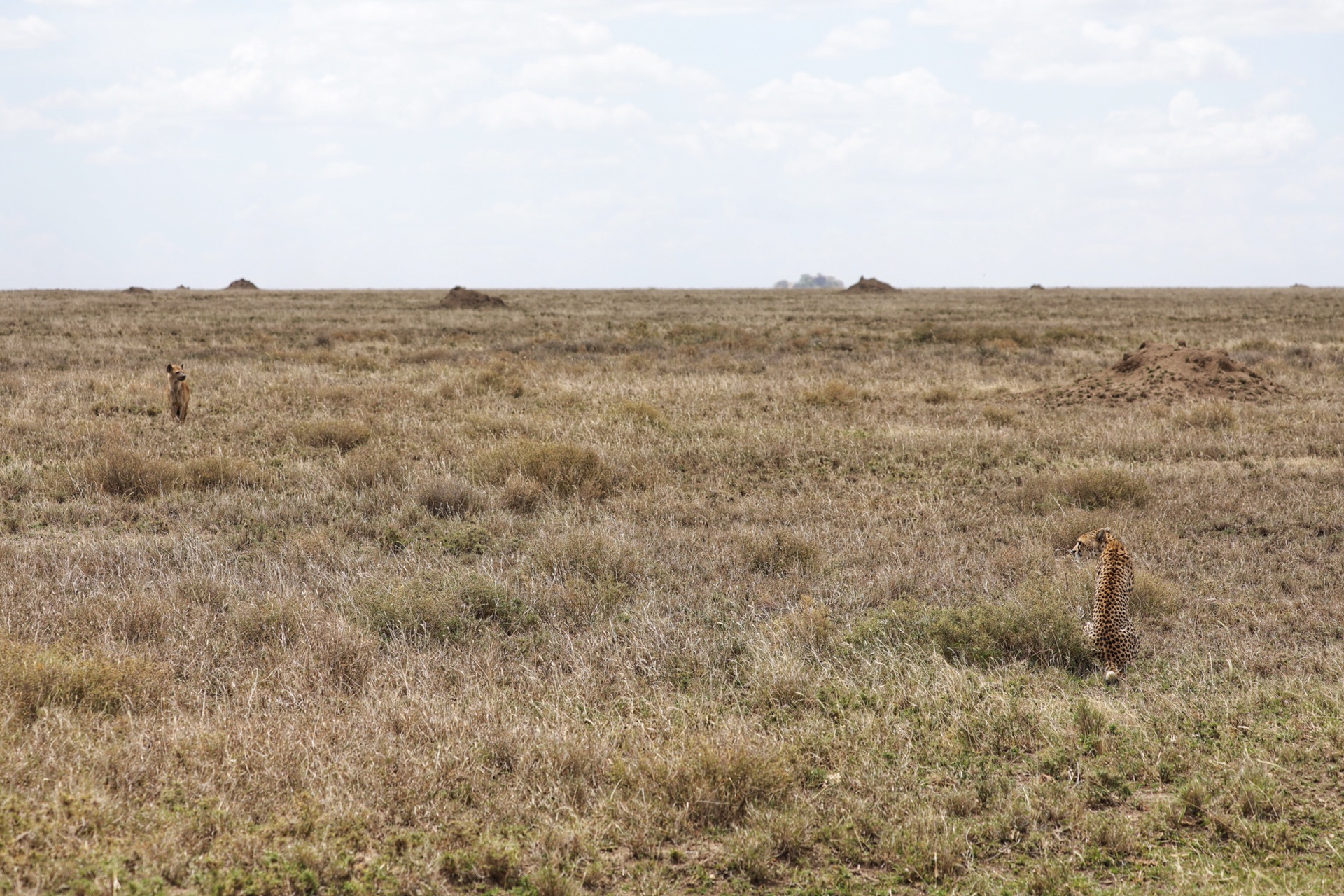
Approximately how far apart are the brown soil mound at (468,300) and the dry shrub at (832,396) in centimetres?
3619

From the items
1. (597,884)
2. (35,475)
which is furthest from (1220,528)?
(35,475)

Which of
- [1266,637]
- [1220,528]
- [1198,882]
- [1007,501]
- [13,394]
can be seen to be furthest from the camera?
[13,394]

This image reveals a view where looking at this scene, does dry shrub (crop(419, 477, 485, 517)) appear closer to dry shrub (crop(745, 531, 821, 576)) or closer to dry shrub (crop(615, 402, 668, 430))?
dry shrub (crop(745, 531, 821, 576))

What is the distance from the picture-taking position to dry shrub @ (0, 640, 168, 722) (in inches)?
176

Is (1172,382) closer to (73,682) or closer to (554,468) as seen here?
(554,468)

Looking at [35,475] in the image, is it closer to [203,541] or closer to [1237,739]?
[203,541]

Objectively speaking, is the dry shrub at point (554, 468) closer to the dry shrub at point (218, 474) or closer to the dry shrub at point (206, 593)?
the dry shrub at point (218, 474)

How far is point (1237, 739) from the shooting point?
440cm

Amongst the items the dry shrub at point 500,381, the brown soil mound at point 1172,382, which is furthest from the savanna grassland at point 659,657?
the dry shrub at point 500,381

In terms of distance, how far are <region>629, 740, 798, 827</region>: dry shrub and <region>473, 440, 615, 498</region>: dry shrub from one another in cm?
554

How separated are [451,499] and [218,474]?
2.76m

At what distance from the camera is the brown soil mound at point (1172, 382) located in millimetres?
15383

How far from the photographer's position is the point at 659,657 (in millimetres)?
5449

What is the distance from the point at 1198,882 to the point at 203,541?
7.22 meters
